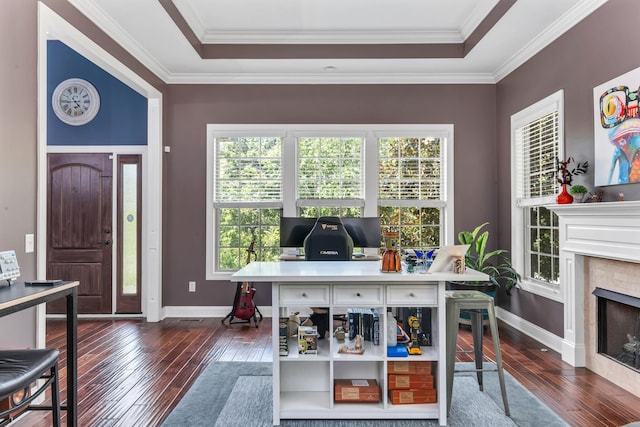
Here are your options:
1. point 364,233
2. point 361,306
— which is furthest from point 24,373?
point 364,233

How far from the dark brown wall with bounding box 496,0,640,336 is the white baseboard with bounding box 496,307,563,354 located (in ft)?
0.18

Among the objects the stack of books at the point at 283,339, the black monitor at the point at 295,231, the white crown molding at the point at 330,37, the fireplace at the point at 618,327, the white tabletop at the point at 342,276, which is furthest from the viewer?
the white crown molding at the point at 330,37

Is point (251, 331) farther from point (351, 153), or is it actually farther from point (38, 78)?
point (38, 78)

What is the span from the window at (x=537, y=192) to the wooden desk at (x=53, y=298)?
3.90 m

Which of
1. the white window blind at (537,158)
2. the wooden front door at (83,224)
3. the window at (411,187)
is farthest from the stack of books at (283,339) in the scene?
the wooden front door at (83,224)

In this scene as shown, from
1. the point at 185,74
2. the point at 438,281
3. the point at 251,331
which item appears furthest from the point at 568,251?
the point at 185,74

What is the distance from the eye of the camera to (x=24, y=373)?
69.9 inches

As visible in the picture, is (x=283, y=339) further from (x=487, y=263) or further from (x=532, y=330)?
(x=487, y=263)

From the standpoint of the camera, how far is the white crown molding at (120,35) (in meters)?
3.23

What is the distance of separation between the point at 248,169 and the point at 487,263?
127 inches

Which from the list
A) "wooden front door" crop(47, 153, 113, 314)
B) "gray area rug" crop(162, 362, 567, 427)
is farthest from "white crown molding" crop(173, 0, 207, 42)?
"gray area rug" crop(162, 362, 567, 427)

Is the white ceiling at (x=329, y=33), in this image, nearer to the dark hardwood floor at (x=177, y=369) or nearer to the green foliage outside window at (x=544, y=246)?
the green foliage outside window at (x=544, y=246)

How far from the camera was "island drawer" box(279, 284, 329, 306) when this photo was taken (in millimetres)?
2383

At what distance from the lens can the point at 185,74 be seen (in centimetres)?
496
